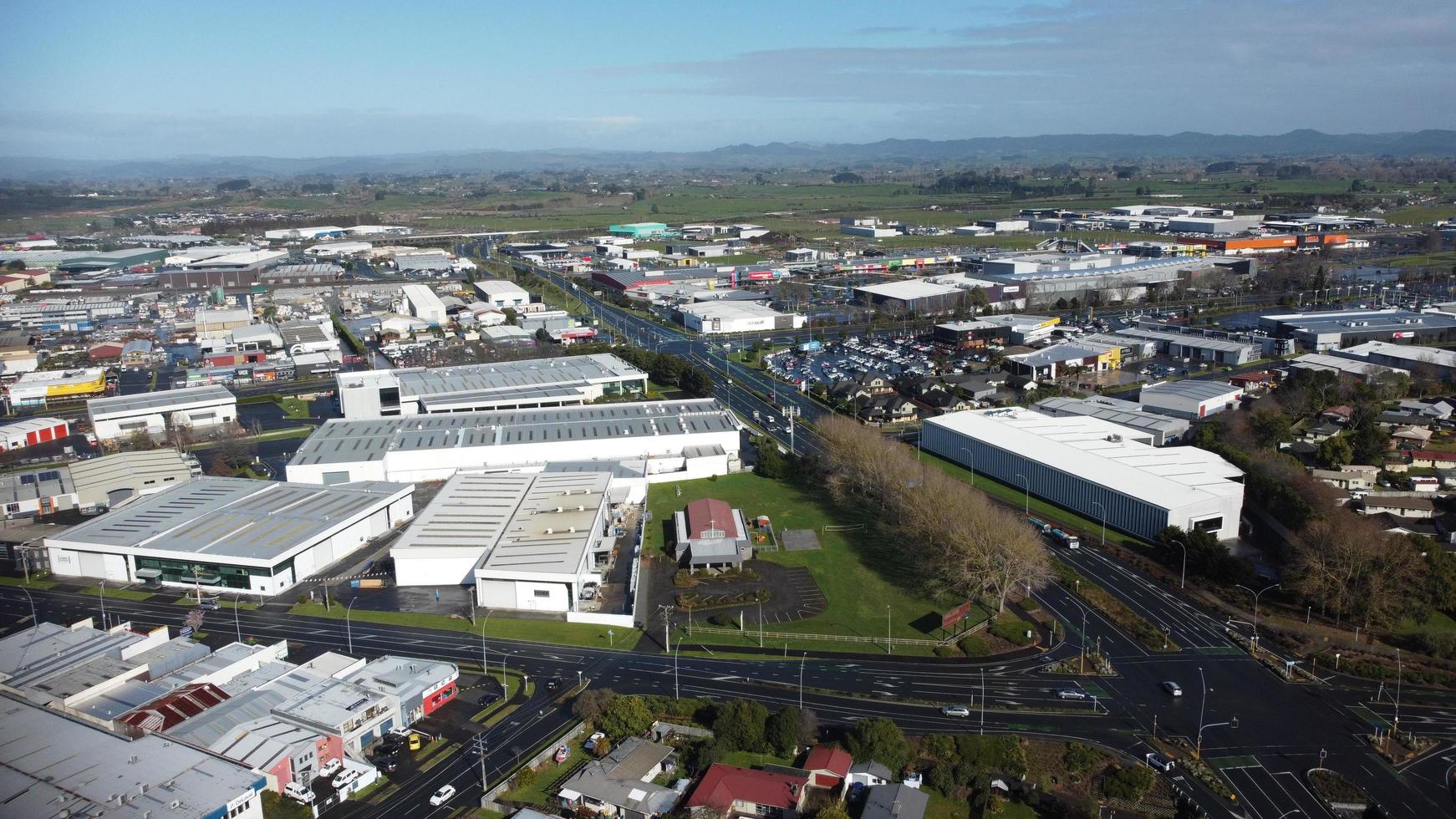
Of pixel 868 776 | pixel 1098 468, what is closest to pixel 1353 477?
pixel 1098 468

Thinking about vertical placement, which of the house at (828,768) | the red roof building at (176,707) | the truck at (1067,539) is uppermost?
the red roof building at (176,707)

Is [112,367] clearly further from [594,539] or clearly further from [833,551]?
[833,551]

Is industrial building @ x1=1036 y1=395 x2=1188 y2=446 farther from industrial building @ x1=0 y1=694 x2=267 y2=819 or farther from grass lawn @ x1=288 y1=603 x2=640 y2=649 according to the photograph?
industrial building @ x1=0 y1=694 x2=267 y2=819

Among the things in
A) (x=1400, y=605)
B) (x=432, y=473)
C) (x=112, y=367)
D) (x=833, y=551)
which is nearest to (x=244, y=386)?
(x=112, y=367)

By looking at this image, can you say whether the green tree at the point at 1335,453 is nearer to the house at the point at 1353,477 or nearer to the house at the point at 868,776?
the house at the point at 1353,477

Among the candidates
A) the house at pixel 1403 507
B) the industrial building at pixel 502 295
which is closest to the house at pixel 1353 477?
the house at pixel 1403 507

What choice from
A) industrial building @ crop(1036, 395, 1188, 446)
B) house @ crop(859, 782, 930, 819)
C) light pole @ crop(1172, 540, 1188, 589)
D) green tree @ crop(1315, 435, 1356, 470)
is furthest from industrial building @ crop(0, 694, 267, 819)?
green tree @ crop(1315, 435, 1356, 470)
